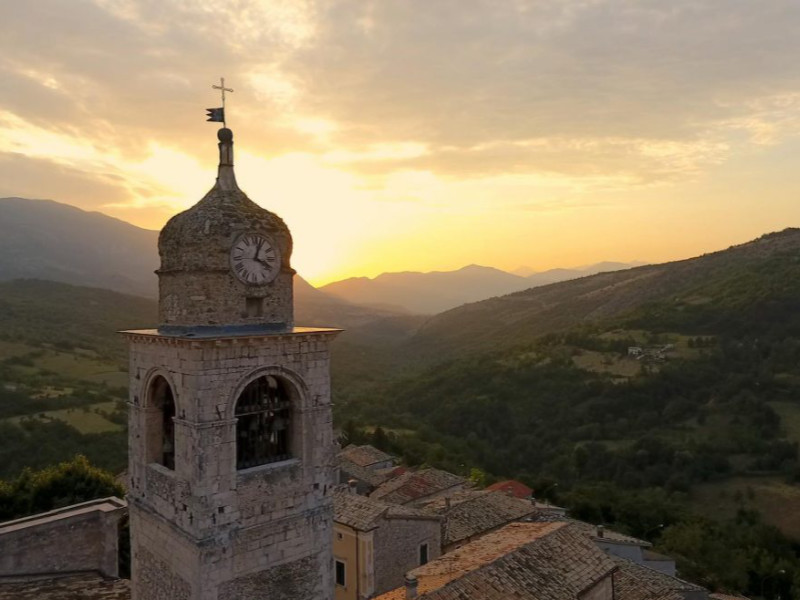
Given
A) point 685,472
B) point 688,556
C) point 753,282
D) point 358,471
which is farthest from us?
point 753,282

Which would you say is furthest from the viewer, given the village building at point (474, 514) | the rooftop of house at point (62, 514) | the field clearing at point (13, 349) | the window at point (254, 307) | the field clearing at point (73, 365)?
the field clearing at point (73, 365)

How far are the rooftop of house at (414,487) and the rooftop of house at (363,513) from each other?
325 inches

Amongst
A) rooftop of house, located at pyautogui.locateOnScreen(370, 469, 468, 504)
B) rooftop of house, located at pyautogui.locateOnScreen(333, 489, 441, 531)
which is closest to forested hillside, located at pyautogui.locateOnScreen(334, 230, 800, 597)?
rooftop of house, located at pyautogui.locateOnScreen(370, 469, 468, 504)

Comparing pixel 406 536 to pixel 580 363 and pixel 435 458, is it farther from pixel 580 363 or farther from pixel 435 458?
pixel 580 363

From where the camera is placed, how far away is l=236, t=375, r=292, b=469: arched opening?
396 inches

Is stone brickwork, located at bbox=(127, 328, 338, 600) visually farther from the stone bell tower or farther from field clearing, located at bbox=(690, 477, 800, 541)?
field clearing, located at bbox=(690, 477, 800, 541)

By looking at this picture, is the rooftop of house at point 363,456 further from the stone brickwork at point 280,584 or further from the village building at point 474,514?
the stone brickwork at point 280,584

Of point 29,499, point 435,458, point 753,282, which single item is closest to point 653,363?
point 753,282

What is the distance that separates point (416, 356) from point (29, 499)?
10121cm

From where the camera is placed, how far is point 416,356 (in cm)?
12025

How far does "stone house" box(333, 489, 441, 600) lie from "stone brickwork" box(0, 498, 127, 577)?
6.31 m

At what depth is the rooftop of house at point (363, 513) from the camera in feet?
59.0

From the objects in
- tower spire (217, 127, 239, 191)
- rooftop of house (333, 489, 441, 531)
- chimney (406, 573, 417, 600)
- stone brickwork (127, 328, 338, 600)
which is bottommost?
rooftop of house (333, 489, 441, 531)

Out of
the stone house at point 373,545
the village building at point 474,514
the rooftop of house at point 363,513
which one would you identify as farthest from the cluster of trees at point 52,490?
the village building at point 474,514
